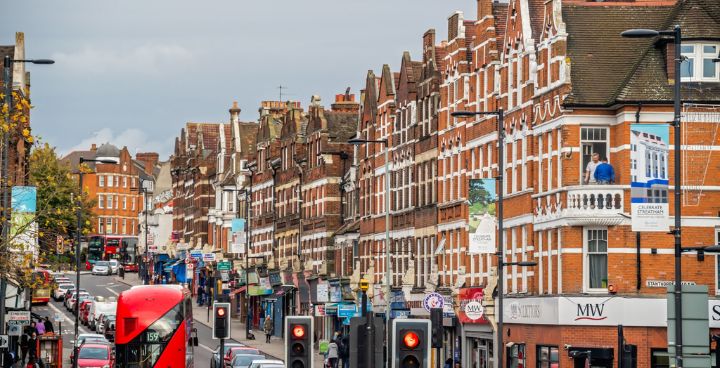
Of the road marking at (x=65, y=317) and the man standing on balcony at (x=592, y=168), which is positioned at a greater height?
the man standing on balcony at (x=592, y=168)

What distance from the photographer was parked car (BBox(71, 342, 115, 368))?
67.1 meters

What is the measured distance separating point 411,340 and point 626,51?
Result: 28637 millimetres

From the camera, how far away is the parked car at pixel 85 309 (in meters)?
108

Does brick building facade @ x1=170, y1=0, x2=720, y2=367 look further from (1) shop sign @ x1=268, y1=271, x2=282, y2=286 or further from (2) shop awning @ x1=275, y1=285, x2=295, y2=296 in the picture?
(1) shop sign @ x1=268, y1=271, x2=282, y2=286

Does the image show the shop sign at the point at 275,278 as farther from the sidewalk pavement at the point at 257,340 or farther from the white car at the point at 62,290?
the white car at the point at 62,290

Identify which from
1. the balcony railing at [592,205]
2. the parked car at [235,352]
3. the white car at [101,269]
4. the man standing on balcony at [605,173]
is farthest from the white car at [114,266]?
the man standing on balcony at [605,173]

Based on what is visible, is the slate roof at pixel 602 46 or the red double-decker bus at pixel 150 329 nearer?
the red double-decker bus at pixel 150 329

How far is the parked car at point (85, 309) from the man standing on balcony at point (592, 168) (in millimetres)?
58902

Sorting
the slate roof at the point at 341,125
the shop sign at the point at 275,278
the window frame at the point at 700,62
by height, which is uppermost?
the slate roof at the point at 341,125

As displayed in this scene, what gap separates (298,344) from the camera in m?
31.5

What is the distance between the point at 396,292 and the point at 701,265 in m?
27.6

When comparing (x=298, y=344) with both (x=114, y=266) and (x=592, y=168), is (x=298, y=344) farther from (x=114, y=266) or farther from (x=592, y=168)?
(x=114, y=266)

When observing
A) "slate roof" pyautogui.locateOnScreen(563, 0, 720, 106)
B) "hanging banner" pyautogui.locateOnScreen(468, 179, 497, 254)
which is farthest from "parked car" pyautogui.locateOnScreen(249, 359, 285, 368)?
"slate roof" pyautogui.locateOnScreen(563, 0, 720, 106)

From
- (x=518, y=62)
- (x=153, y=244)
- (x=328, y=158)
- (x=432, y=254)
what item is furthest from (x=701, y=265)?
(x=153, y=244)
